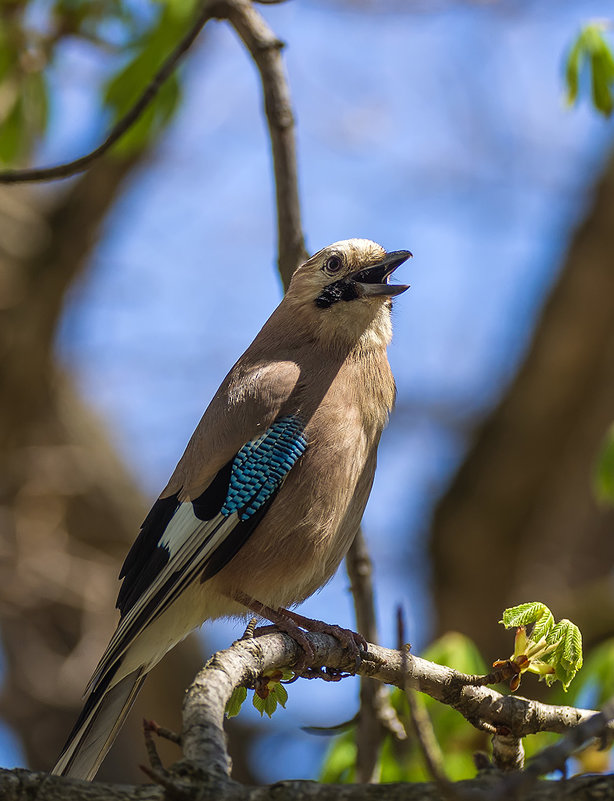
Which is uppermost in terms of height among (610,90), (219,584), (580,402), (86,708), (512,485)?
(580,402)

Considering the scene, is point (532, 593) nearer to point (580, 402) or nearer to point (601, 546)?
point (601, 546)

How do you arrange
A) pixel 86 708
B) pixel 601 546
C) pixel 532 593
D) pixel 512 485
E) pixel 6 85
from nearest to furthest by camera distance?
1. pixel 86 708
2. pixel 6 85
3. pixel 512 485
4. pixel 532 593
5. pixel 601 546

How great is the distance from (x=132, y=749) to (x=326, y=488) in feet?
16.8

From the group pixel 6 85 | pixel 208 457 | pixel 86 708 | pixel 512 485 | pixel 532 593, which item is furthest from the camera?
pixel 532 593

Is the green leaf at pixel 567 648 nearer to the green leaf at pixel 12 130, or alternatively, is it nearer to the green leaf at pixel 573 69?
the green leaf at pixel 573 69

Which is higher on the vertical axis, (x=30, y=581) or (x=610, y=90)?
(x=610, y=90)

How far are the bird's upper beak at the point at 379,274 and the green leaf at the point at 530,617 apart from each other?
181 cm

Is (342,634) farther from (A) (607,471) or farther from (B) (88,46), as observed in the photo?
(B) (88,46)

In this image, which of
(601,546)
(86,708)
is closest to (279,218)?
(86,708)

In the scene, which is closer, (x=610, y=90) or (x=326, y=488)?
(x=326, y=488)

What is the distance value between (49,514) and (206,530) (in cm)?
489

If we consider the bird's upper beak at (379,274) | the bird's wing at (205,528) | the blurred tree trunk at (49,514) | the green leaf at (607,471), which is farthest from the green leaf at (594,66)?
the blurred tree trunk at (49,514)

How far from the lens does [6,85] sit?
5617 millimetres

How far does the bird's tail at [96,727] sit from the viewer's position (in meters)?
3.79
